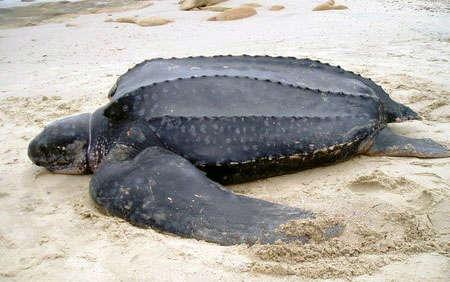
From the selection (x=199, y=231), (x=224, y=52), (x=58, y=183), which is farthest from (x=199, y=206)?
(x=224, y=52)

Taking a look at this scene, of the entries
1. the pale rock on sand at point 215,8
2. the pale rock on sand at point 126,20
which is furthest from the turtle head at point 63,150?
the pale rock on sand at point 215,8

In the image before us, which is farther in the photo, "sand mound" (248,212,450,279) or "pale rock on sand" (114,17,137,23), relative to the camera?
"pale rock on sand" (114,17,137,23)

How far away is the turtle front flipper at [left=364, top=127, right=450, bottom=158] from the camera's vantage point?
7.48 ft

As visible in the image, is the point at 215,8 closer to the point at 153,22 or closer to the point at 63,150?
the point at 153,22

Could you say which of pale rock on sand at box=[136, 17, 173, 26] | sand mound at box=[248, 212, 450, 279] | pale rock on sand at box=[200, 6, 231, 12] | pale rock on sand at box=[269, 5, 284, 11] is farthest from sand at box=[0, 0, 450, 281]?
pale rock on sand at box=[200, 6, 231, 12]

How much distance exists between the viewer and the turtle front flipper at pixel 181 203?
1665 millimetres

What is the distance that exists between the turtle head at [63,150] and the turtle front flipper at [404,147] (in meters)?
1.44

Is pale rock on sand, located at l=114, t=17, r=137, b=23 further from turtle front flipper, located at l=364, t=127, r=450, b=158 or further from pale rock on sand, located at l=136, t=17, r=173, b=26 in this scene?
turtle front flipper, located at l=364, t=127, r=450, b=158

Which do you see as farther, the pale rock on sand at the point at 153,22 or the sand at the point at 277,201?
the pale rock on sand at the point at 153,22

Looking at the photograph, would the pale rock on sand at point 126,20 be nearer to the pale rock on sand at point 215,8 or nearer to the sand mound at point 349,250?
the pale rock on sand at point 215,8

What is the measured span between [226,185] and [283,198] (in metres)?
0.30

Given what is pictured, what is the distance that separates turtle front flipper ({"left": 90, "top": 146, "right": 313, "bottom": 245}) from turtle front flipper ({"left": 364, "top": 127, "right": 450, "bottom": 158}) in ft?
2.66

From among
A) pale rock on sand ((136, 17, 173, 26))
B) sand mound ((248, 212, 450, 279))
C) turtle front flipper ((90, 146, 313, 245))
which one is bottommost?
sand mound ((248, 212, 450, 279))

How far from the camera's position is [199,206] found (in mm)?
1769
